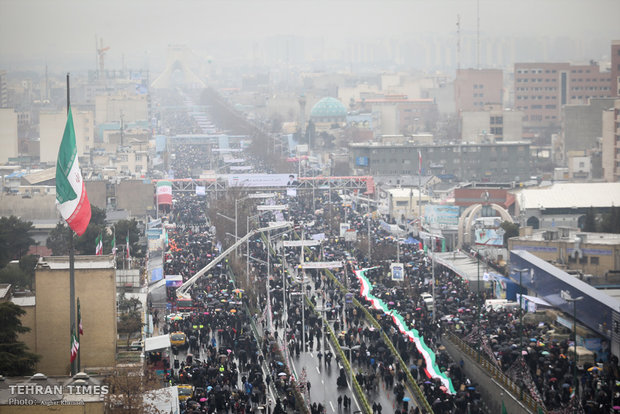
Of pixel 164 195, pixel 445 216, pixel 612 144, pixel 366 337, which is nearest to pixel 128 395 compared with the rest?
pixel 366 337

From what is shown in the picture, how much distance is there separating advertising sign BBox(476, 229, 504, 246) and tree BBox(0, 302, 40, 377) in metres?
16.5

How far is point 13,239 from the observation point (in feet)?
97.0

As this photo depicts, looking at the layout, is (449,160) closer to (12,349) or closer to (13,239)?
(13,239)

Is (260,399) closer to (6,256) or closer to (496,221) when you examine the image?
(6,256)

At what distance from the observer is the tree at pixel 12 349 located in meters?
14.3

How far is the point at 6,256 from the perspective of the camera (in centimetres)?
2864

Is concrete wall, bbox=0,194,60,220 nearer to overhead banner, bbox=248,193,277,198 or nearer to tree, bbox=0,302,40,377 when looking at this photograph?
overhead banner, bbox=248,193,277,198

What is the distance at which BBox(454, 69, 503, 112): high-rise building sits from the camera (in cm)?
9019

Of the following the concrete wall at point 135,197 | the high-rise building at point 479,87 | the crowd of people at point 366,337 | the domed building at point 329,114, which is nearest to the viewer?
the crowd of people at point 366,337

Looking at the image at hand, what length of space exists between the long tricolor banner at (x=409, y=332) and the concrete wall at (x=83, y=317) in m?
4.92

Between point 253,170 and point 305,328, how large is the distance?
38.4 m

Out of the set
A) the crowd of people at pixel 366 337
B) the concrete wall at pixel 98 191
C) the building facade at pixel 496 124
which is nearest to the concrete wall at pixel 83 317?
the crowd of people at pixel 366 337

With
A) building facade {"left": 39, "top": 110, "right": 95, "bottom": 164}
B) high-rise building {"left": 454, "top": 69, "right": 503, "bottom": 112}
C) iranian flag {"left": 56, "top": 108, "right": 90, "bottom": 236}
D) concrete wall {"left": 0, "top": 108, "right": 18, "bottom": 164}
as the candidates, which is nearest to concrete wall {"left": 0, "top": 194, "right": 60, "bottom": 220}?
building facade {"left": 39, "top": 110, "right": 95, "bottom": 164}

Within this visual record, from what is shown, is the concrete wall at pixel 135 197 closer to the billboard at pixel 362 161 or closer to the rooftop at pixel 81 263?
the billboard at pixel 362 161
